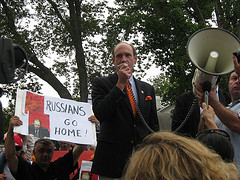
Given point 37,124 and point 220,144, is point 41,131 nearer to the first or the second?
point 37,124

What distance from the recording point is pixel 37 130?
364 centimetres

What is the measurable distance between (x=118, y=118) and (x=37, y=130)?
1147 millimetres

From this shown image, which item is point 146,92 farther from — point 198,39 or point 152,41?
point 152,41

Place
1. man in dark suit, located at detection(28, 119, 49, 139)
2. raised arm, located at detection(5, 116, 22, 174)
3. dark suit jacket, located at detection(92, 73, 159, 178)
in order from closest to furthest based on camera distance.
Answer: dark suit jacket, located at detection(92, 73, 159, 178), raised arm, located at detection(5, 116, 22, 174), man in dark suit, located at detection(28, 119, 49, 139)

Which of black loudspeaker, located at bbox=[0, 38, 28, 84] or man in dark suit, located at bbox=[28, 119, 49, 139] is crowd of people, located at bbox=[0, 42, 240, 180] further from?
black loudspeaker, located at bbox=[0, 38, 28, 84]

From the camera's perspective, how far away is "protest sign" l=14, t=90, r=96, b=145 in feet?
12.0

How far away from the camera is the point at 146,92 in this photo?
313 centimetres

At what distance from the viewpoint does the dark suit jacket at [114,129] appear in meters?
2.78

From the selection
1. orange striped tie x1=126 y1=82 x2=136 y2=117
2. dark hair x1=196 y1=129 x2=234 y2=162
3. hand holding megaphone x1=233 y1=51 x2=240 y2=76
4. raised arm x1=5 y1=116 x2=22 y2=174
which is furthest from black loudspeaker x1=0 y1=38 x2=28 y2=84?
raised arm x1=5 y1=116 x2=22 y2=174

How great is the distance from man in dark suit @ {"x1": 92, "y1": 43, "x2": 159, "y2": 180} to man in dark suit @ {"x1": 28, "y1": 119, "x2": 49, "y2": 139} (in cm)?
94

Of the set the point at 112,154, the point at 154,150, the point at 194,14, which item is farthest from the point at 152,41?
the point at 154,150

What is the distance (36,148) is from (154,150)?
3.19 metres

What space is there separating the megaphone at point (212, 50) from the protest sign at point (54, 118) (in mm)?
1532

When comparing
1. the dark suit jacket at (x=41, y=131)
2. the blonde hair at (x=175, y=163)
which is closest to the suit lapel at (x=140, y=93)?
the dark suit jacket at (x=41, y=131)
